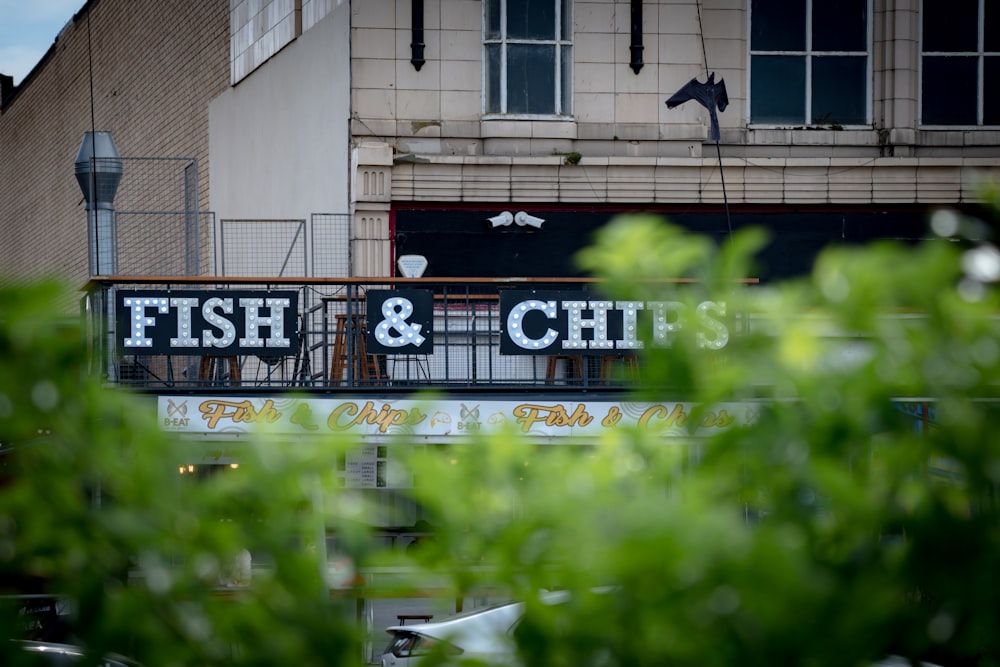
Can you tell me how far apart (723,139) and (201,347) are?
26.7ft

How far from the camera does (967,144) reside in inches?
798

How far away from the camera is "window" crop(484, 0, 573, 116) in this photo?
64.2ft

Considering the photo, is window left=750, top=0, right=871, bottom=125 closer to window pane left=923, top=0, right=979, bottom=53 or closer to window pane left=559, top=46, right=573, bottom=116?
window pane left=923, top=0, right=979, bottom=53

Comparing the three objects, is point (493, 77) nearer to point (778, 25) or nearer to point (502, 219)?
point (502, 219)

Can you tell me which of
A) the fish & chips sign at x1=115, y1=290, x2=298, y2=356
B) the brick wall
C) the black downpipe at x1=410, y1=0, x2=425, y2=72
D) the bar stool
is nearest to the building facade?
the black downpipe at x1=410, y1=0, x2=425, y2=72

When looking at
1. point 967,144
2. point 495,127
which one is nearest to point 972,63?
point 967,144

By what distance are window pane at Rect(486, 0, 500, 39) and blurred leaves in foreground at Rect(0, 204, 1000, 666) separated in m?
17.3

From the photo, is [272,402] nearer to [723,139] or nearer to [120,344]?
[120,344]

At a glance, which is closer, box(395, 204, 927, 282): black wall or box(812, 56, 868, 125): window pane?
box(395, 204, 927, 282): black wall

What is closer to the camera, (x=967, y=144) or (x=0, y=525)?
(x=0, y=525)

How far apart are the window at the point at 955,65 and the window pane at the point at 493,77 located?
6211 mm

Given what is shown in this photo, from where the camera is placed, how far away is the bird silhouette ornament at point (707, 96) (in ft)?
61.3

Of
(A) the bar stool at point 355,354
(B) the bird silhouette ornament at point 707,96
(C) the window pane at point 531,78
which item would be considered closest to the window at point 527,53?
(C) the window pane at point 531,78

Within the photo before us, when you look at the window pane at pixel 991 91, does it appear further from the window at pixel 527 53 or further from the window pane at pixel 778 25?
the window at pixel 527 53
